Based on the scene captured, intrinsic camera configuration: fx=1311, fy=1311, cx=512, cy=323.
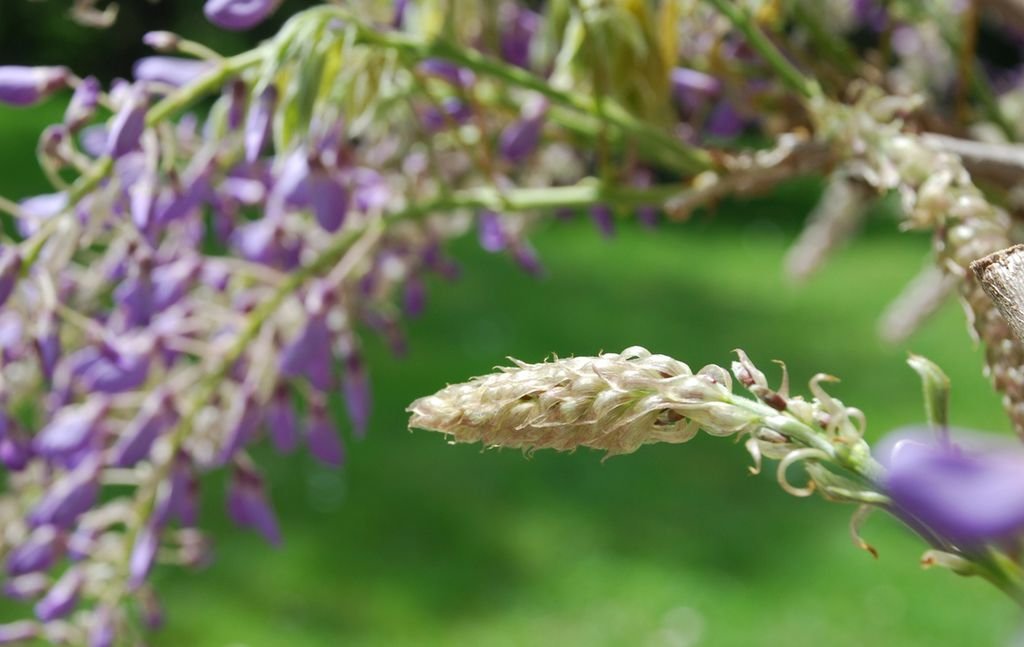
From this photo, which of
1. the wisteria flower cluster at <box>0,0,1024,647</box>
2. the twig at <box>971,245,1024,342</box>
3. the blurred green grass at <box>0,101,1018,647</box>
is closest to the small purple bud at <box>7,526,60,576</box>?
the wisteria flower cluster at <box>0,0,1024,647</box>

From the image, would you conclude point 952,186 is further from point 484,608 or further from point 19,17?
point 19,17

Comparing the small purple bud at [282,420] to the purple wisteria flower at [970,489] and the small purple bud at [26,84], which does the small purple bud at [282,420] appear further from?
the purple wisteria flower at [970,489]

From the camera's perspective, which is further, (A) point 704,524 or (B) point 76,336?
(A) point 704,524

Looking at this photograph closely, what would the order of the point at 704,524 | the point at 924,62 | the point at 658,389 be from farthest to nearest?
the point at 704,524 → the point at 924,62 → the point at 658,389

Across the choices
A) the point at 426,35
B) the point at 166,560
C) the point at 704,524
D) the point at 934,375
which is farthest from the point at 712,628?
the point at 934,375

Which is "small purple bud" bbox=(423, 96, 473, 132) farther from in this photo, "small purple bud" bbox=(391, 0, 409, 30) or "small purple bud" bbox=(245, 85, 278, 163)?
"small purple bud" bbox=(245, 85, 278, 163)

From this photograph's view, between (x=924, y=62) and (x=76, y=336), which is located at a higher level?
→ (x=924, y=62)

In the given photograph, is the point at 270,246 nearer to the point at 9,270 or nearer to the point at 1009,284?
the point at 9,270
